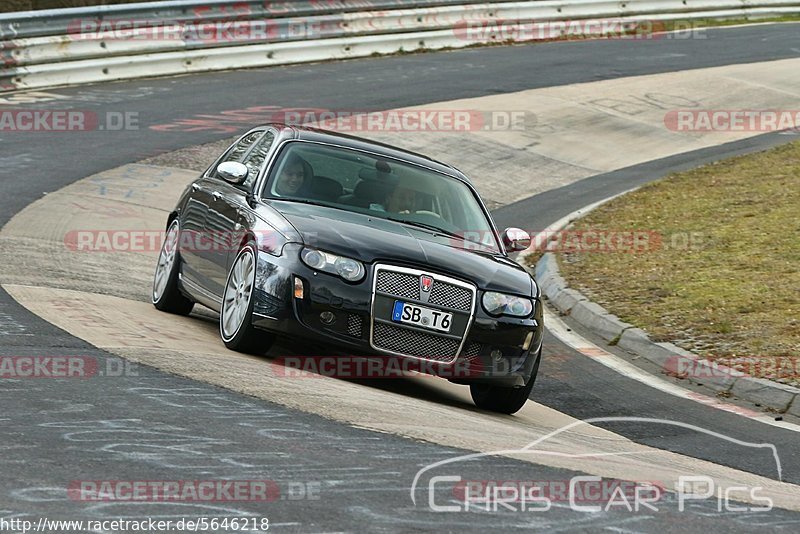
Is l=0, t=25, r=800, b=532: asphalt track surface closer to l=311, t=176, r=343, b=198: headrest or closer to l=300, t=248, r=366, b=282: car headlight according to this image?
l=300, t=248, r=366, b=282: car headlight

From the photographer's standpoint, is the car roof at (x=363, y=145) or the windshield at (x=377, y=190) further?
the car roof at (x=363, y=145)

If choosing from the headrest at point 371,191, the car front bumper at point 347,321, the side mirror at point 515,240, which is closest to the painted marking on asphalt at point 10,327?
the car front bumper at point 347,321

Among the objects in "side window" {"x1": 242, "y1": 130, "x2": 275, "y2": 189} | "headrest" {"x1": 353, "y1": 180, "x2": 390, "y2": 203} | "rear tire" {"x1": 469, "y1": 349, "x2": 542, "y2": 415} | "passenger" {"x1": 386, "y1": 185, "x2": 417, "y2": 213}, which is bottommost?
"rear tire" {"x1": 469, "y1": 349, "x2": 542, "y2": 415}

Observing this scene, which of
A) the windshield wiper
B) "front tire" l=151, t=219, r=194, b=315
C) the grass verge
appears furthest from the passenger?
the grass verge

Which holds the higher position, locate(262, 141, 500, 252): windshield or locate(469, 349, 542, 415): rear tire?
locate(262, 141, 500, 252): windshield

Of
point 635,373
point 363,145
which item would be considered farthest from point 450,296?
point 635,373

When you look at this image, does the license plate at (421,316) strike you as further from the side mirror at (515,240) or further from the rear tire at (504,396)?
the side mirror at (515,240)

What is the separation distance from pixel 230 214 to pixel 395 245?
153 centimetres

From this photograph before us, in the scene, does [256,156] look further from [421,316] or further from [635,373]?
[635,373]

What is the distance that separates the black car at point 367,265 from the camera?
827 cm

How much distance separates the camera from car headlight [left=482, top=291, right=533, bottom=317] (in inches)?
332

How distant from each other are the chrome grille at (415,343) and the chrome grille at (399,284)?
0.67 feet

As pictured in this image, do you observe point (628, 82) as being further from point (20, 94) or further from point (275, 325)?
point (275, 325)

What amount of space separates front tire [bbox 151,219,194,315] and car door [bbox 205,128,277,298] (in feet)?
1.86
